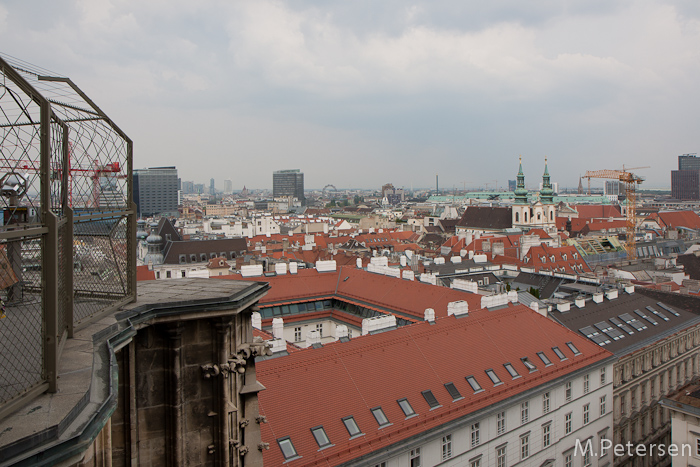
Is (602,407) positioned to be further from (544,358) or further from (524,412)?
(524,412)

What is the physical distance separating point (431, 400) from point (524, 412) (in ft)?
16.9

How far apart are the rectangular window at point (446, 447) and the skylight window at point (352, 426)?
3637mm

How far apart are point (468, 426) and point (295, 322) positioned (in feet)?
53.4

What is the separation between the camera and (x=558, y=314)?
104ft

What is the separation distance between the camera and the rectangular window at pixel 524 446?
2359 cm

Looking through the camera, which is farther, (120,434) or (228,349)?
(228,349)

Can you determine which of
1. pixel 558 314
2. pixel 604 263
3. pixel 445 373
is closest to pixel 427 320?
pixel 445 373

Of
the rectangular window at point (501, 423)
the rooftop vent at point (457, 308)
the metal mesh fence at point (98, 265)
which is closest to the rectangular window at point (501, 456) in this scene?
the rectangular window at point (501, 423)

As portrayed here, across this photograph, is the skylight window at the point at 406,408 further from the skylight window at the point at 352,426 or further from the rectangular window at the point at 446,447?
the skylight window at the point at 352,426

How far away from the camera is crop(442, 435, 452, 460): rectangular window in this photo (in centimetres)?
2053

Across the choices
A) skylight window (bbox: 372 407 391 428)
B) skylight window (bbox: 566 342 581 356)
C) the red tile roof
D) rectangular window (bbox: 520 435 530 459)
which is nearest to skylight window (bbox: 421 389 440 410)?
the red tile roof

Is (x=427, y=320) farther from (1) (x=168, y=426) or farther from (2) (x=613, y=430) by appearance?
(1) (x=168, y=426)

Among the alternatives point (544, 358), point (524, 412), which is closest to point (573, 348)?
point (544, 358)

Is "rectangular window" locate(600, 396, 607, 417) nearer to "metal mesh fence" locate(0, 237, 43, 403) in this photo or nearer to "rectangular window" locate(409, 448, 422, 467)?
"rectangular window" locate(409, 448, 422, 467)
